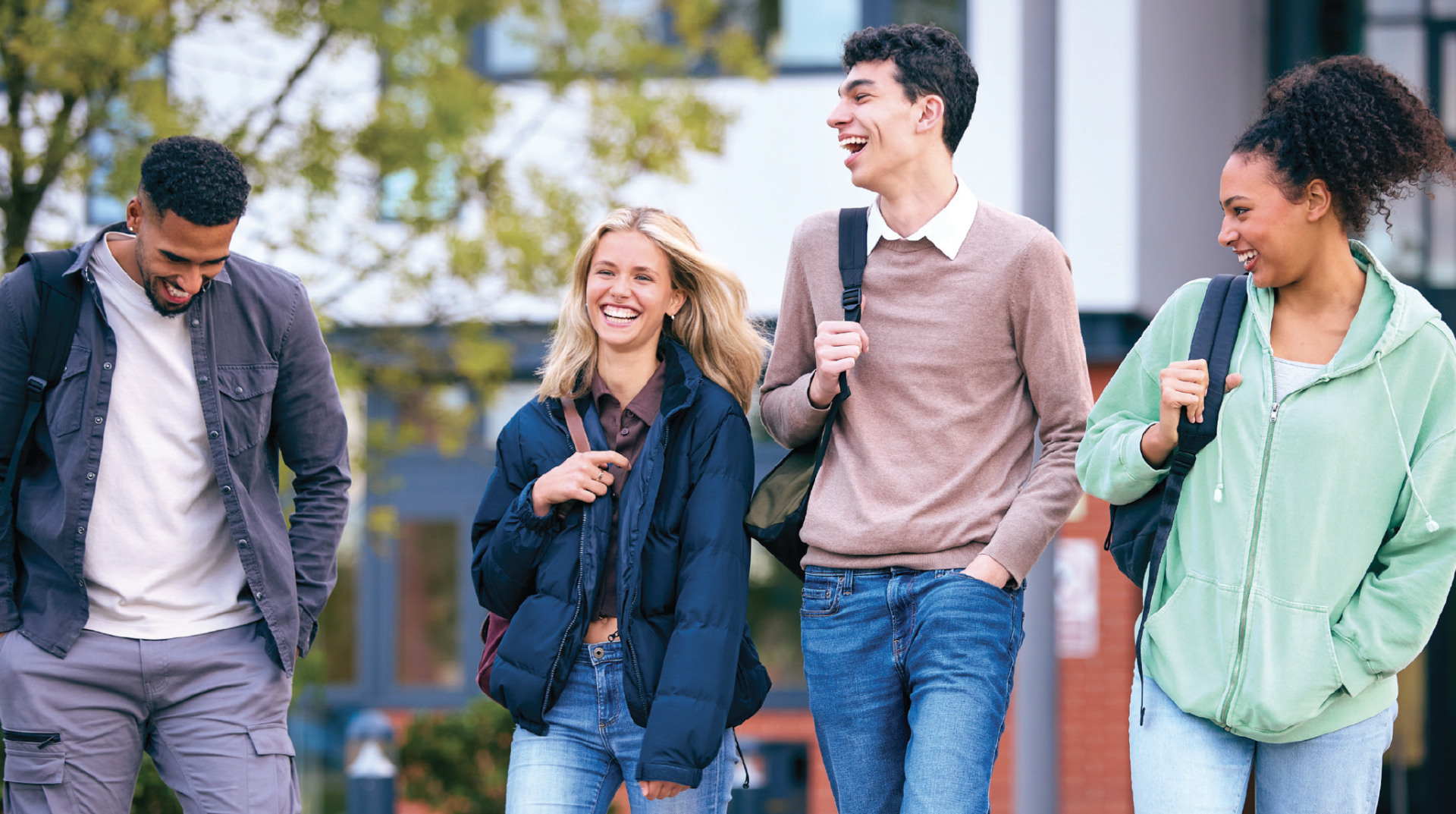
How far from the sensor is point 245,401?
3191mm

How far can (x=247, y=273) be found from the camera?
3.29 metres

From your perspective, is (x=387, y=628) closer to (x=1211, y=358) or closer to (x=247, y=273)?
(x=247, y=273)

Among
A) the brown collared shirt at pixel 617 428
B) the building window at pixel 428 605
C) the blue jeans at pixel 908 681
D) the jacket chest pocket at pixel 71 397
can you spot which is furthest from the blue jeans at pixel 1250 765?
the building window at pixel 428 605

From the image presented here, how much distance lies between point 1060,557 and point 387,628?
4.63 metres

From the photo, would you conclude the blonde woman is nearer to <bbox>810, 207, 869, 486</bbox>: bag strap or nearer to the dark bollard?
<bbox>810, 207, 869, 486</bbox>: bag strap

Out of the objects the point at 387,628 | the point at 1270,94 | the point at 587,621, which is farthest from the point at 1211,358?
the point at 387,628

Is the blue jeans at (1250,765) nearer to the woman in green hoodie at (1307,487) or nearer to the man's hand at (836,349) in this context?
the woman in green hoodie at (1307,487)

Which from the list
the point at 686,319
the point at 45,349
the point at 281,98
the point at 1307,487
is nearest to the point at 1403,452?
the point at 1307,487

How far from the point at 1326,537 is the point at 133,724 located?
8.31ft

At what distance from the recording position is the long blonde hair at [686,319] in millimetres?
3355

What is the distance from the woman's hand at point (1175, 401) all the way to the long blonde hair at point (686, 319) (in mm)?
1057

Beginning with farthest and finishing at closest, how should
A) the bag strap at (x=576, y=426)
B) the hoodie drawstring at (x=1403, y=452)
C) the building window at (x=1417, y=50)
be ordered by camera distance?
the building window at (x=1417, y=50) → the bag strap at (x=576, y=426) → the hoodie drawstring at (x=1403, y=452)

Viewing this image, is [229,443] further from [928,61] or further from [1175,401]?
[1175,401]

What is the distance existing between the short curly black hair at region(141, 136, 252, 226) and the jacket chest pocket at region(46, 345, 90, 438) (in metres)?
0.39
